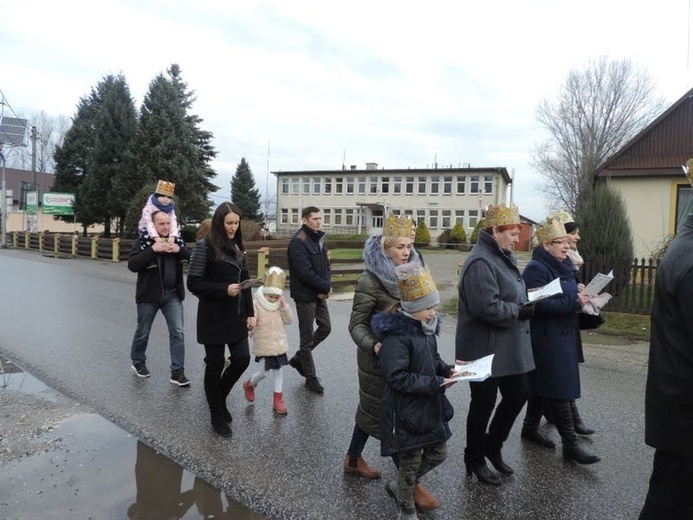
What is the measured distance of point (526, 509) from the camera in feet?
11.1

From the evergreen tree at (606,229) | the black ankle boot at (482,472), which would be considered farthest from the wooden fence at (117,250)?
the black ankle boot at (482,472)

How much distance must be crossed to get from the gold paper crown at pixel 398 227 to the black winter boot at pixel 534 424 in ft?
6.17

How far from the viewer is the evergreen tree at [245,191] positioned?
55.8 m

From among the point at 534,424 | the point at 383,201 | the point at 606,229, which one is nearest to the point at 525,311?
the point at 534,424

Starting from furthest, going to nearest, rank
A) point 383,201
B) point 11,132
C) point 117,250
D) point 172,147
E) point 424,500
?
point 383,201
point 11,132
point 172,147
point 117,250
point 424,500

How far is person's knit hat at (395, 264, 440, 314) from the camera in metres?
3.12

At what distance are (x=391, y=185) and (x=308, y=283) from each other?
5394 cm

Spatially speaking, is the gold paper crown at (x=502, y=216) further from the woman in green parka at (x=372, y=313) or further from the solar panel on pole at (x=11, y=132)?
the solar panel on pole at (x=11, y=132)

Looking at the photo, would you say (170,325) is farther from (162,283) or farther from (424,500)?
(424,500)

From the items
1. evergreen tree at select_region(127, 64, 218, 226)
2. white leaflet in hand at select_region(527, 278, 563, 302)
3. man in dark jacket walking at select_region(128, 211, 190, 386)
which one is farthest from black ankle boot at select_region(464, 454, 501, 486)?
evergreen tree at select_region(127, 64, 218, 226)

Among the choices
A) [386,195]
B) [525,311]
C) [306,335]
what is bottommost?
[306,335]

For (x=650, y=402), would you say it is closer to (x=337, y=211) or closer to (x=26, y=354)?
(x=26, y=354)

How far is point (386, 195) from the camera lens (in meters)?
59.0

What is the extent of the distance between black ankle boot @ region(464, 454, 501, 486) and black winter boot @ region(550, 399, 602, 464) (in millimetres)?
727
